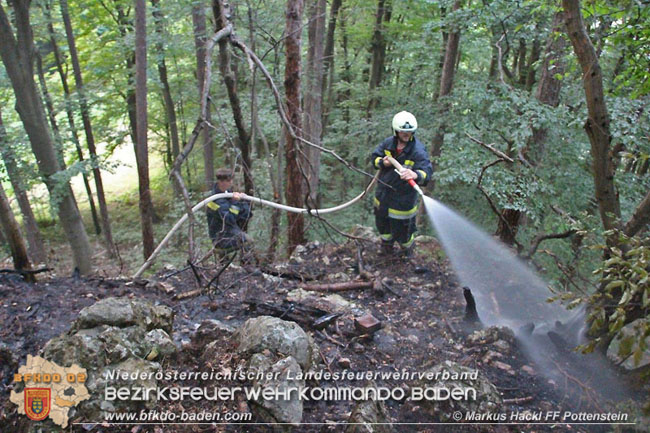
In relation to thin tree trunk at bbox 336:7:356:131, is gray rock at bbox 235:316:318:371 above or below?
below

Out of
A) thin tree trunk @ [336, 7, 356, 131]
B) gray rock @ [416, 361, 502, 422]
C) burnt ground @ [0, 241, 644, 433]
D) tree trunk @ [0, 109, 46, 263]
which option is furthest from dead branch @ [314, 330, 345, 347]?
thin tree trunk @ [336, 7, 356, 131]

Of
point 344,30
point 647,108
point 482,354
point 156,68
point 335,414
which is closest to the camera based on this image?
point 335,414

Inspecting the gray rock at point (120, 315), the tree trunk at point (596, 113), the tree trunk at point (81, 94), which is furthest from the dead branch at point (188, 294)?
the tree trunk at point (81, 94)

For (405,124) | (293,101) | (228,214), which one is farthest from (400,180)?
(228,214)

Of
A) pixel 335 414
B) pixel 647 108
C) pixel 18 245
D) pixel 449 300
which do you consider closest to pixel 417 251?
pixel 449 300

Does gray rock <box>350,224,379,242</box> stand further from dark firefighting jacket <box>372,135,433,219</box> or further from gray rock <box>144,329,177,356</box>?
gray rock <box>144,329,177,356</box>

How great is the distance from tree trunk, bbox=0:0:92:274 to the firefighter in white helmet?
504 centimetres

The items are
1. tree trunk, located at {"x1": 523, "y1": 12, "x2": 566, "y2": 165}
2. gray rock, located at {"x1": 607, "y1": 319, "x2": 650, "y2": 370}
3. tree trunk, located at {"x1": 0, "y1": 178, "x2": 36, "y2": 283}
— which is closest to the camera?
gray rock, located at {"x1": 607, "y1": 319, "x2": 650, "y2": 370}

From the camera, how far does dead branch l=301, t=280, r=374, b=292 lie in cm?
474

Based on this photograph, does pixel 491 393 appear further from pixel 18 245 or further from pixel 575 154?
pixel 18 245

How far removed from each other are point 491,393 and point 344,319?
1557 millimetres

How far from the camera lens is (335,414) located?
Result: 2631 mm

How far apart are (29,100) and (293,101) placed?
4438 millimetres

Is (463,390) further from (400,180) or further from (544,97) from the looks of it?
(544,97)
